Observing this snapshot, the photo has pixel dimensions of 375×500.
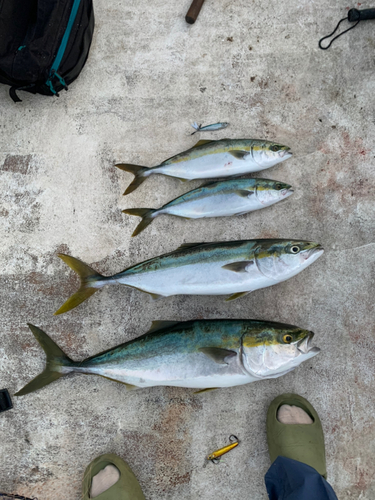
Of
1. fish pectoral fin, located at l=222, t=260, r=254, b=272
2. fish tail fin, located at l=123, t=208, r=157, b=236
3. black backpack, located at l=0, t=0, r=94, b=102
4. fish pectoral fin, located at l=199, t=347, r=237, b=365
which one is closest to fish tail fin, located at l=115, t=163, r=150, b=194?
fish tail fin, located at l=123, t=208, r=157, b=236

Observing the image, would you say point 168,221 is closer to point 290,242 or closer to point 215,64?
point 290,242

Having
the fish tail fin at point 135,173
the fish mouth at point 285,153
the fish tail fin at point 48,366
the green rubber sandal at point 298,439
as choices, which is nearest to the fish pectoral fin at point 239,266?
the fish mouth at point 285,153

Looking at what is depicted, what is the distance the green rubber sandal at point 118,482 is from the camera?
2.71 m

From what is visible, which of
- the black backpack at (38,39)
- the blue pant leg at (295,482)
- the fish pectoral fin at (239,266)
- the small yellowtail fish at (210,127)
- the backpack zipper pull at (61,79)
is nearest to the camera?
the blue pant leg at (295,482)

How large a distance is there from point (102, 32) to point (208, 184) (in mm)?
1838

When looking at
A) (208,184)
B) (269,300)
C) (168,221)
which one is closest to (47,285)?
(168,221)

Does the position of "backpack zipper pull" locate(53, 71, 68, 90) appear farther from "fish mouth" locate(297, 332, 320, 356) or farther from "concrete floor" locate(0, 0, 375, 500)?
"fish mouth" locate(297, 332, 320, 356)

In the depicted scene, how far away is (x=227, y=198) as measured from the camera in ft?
9.27

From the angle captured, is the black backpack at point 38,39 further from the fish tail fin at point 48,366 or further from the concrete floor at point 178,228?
the fish tail fin at point 48,366

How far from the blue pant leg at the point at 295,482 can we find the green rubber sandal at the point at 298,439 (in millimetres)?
105

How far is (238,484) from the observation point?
2896 millimetres

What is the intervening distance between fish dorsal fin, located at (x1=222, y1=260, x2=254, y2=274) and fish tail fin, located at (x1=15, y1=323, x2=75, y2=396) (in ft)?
4.91

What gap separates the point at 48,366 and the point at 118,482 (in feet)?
3.60

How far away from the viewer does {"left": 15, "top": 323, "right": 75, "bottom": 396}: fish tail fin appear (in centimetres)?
274
